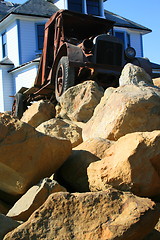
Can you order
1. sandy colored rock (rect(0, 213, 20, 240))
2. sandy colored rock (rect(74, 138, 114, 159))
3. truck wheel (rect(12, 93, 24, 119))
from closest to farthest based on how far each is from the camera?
sandy colored rock (rect(0, 213, 20, 240))
sandy colored rock (rect(74, 138, 114, 159))
truck wheel (rect(12, 93, 24, 119))

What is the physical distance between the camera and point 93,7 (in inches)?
1001

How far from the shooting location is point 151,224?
109 inches

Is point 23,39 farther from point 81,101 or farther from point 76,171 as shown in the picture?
point 76,171

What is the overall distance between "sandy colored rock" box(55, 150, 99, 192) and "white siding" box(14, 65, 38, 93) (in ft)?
61.0

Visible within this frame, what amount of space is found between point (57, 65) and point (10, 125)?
7.13 metres

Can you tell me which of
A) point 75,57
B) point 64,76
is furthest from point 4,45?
point 64,76

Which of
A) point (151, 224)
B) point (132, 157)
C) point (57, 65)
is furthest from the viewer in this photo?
point (57, 65)

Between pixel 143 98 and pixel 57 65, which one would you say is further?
pixel 57 65

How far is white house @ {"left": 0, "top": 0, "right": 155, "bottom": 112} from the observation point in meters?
23.8

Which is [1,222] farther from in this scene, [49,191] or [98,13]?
[98,13]

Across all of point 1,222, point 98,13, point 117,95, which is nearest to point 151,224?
point 1,222

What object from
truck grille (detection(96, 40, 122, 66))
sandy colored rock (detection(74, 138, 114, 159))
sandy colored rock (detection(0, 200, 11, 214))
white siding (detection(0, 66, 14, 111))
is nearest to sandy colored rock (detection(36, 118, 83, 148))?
sandy colored rock (detection(74, 138, 114, 159))

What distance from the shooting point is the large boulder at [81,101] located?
7.65 meters

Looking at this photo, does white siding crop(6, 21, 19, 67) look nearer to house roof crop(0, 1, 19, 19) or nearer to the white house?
the white house
